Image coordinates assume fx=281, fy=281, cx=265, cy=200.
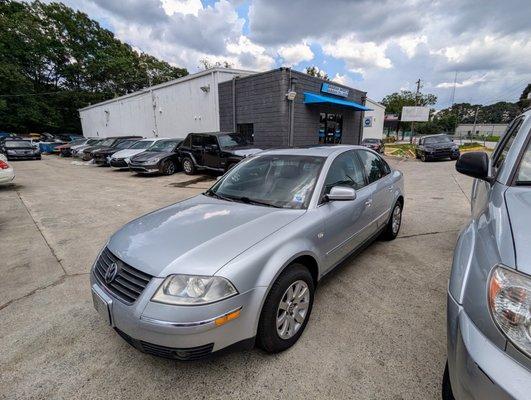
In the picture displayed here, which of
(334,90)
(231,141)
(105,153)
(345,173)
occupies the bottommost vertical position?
(105,153)

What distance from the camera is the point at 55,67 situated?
3644 centimetres

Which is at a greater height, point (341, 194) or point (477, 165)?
point (477, 165)

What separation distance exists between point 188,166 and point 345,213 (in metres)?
9.76

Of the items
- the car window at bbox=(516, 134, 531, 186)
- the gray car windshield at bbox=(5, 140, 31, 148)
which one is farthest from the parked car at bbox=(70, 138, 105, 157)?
the car window at bbox=(516, 134, 531, 186)

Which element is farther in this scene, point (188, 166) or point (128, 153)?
point (128, 153)

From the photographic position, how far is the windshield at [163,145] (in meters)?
12.3

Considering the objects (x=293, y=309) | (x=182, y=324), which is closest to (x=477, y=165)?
Result: (x=293, y=309)

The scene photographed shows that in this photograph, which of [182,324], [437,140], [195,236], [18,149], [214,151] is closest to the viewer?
[182,324]

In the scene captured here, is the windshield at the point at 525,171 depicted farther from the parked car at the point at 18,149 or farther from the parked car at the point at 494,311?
the parked car at the point at 18,149

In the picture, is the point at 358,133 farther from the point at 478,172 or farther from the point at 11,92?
the point at 11,92

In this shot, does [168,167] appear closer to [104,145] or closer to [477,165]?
[104,145]

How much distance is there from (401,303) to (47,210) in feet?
24.7

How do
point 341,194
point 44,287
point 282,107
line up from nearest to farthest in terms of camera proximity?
point 341,194 → point 44,287 → point 282,107

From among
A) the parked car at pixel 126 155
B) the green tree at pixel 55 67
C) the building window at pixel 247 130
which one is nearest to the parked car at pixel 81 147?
the parked car at pixel 126 155
